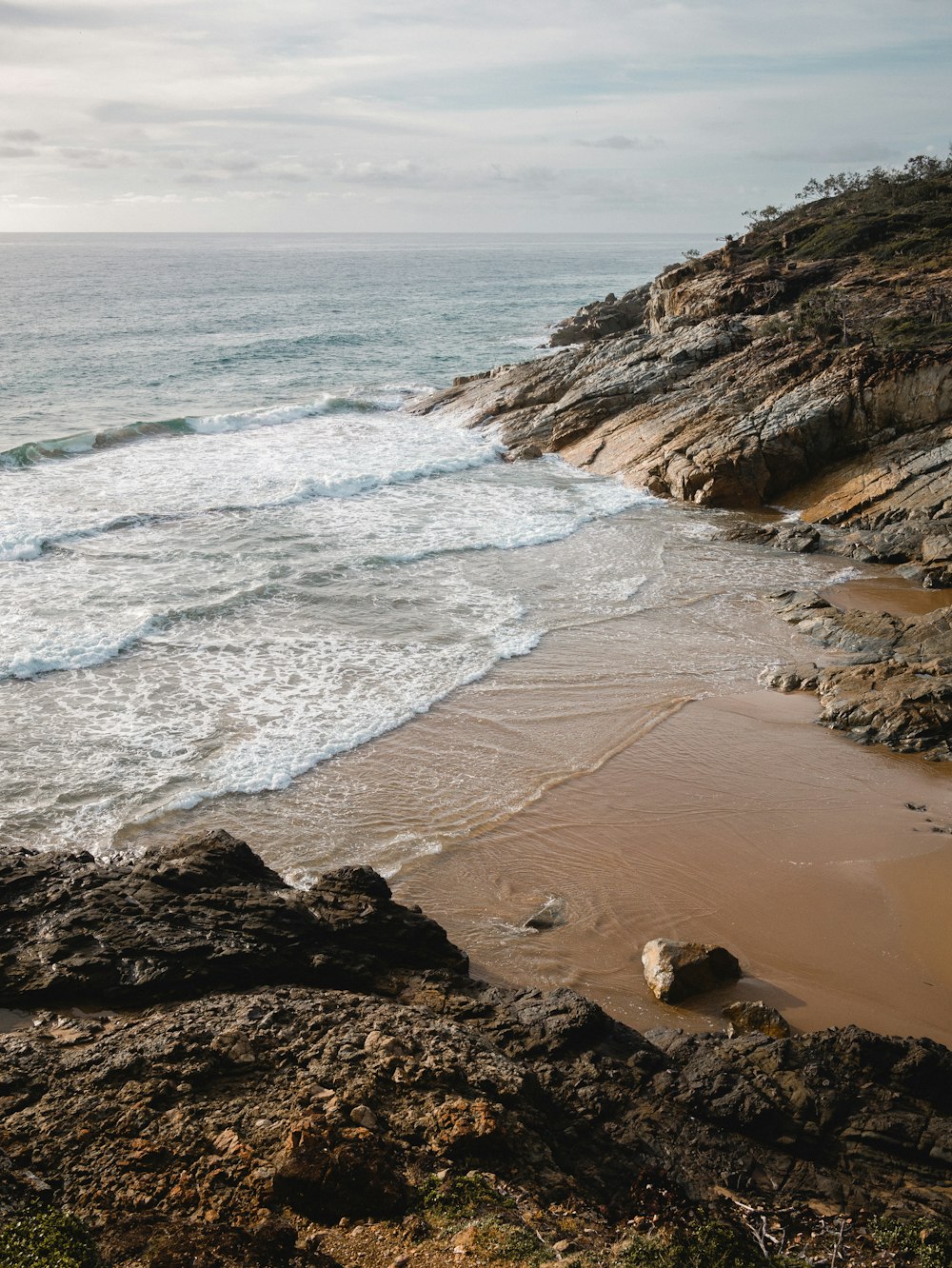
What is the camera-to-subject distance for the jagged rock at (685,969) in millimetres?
8242

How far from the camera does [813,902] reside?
9711 mm

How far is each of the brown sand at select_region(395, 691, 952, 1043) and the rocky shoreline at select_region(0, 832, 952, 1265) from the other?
1.56m

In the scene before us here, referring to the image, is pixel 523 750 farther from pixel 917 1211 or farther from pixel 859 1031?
pixel 917 1211

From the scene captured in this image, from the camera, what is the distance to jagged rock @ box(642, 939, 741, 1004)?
8.24m

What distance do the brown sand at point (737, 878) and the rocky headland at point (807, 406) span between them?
1.65 m

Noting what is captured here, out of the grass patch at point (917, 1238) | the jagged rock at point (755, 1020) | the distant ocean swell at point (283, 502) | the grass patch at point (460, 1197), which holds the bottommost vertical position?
the jagged rock at point (755, 1020)

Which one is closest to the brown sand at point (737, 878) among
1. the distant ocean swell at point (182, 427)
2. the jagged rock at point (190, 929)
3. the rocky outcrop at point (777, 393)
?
the jagged rock at point (190, 929)

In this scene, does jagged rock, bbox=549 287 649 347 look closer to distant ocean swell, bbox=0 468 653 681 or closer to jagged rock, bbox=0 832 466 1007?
distant ocean swell, bbox=0 468 653 681

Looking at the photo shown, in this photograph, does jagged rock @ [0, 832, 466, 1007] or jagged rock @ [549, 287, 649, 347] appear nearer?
jagged rock @ [0, 832, 466, 1007]

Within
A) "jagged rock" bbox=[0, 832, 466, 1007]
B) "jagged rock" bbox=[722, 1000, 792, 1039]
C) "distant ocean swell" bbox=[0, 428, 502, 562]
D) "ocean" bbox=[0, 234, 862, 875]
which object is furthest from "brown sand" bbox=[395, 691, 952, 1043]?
"distant ocean swell" bbox=[0, 428, 502, 562]

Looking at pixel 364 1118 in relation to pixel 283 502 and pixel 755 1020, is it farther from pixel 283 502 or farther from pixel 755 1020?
pixel 283 502

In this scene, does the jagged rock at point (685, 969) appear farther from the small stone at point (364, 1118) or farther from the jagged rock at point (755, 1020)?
the small stone at point (364, 1118)

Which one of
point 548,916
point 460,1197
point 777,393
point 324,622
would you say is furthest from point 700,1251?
point 777,393

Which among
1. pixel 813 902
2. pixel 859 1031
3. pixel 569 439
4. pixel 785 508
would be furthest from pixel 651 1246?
pixel 569 439
